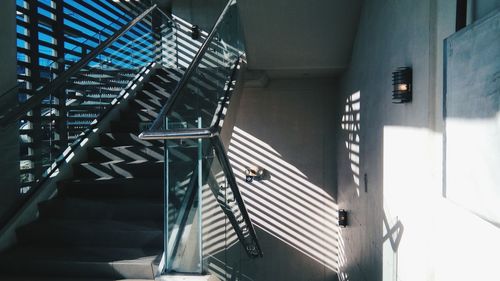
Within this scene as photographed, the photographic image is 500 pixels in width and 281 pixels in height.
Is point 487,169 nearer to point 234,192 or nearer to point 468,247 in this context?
point 468,247

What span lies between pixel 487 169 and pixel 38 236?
3.20 metres

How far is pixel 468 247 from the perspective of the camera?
2.12 meters

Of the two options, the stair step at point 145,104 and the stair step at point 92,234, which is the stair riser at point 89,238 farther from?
the stair step at point 145,104

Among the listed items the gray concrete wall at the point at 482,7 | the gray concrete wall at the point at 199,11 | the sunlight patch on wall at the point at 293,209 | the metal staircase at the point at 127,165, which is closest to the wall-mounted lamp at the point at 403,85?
the gray concrete wall at the point at 482,7

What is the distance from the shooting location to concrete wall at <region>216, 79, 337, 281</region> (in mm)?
7934

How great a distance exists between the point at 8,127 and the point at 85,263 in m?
1.43

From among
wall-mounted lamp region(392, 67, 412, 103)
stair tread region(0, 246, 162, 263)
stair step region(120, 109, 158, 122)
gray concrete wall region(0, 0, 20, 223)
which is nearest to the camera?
stair tread region(0, 246, 162, 263)

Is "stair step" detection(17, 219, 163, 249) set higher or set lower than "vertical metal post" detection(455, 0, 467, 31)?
lower

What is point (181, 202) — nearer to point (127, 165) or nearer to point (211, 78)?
point (127, 165)

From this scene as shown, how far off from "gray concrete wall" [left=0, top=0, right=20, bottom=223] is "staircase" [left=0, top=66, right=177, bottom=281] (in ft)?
0.97

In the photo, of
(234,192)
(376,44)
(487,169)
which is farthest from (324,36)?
(487,169)

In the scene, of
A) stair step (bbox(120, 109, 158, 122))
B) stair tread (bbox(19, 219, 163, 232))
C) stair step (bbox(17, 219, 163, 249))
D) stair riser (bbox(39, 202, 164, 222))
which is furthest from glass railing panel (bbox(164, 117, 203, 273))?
stair step (bbox(120, 109, 158, 122))

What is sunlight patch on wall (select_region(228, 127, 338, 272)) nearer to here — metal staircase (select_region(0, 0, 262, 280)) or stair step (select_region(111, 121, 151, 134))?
metal staircase (select_region(0, 0, 262, 280))

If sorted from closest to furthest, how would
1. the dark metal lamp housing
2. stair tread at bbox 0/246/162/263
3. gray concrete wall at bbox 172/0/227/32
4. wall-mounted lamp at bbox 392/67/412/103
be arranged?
stair tread at bbox 0/246/162/263, wall-mounted lamp at bbox 392/67/412/103, the dark metal lamp housing, gray concrete wall at bbox 172/0/227/32
